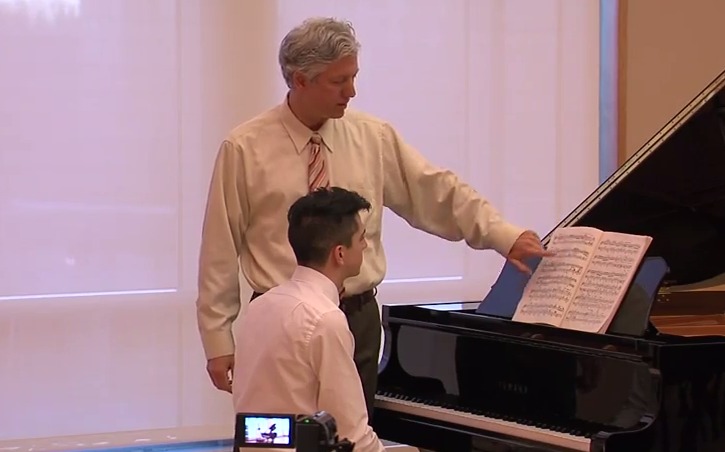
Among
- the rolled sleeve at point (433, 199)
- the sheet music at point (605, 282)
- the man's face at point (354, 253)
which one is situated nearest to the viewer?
the man's face at point (354, 253)

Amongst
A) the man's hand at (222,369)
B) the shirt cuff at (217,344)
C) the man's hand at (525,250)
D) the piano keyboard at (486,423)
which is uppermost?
the man's hand at (525,250)

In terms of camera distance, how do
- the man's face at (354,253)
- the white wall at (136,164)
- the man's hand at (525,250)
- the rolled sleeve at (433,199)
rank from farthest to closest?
the white wall at (136,164) < the rolled sleeve at (433,199) < the man's hand at (525,250) < the man's face at (354,253)

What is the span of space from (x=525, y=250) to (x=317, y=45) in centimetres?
77

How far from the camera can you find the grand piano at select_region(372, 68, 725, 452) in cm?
255

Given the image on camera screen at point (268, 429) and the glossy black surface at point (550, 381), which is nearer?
the image on camera screen at point (268, 429)

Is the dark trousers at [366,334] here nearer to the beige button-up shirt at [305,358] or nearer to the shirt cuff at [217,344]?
the shirt cuff at [217,344]

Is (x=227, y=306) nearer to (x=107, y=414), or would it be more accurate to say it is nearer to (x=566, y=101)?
(x=107, y=414)

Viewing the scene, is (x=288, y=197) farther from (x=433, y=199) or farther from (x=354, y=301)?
Result: (x=433, y=199)

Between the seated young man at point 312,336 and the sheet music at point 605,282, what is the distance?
0.73m

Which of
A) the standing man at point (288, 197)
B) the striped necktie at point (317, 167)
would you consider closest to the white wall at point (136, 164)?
the standing man at point (288, 197)

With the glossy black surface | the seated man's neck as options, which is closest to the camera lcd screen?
the seated man's neck

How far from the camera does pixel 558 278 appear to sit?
9.45 ft

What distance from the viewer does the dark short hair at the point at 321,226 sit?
89.7 inches

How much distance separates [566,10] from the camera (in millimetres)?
4754
